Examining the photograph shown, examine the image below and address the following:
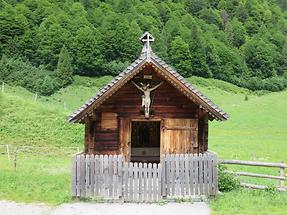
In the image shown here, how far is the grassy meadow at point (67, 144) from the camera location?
15.5m

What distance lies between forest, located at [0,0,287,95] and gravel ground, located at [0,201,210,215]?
74.6 metres

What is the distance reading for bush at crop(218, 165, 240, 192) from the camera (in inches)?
659

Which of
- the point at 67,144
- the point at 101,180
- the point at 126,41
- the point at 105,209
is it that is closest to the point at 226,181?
the point at 101,180

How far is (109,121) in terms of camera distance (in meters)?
16.5

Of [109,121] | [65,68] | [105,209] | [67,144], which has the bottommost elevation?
[105,209]

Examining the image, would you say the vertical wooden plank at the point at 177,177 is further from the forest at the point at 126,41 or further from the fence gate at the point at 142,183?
the forest at the point at 126,41

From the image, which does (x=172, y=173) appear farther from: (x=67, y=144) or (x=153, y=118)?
(x=67, y=144)

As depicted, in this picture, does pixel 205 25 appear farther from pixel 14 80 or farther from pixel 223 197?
pixel 223 197

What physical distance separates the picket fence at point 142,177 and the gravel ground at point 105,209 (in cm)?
47

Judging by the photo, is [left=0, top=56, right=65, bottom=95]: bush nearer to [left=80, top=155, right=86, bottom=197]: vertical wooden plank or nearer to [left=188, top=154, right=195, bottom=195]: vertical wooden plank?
[left=80, top=155, right=86, bottom=197]: vertical wooden plank

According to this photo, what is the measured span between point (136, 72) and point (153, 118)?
2.20m

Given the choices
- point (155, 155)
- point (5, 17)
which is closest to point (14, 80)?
point (5, 17)

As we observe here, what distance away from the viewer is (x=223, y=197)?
15.4 meters

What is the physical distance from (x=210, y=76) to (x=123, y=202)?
10595cm
